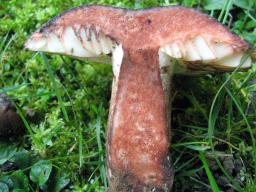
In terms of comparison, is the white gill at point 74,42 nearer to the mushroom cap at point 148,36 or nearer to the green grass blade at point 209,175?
the mushroom cap at point 148,36

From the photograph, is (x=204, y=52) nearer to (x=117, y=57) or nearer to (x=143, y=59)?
(x=143, y=59)

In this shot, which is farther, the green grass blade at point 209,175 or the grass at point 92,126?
the grass at point 92,126

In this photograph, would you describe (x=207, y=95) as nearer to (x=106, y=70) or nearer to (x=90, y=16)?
(x=106, y=70)

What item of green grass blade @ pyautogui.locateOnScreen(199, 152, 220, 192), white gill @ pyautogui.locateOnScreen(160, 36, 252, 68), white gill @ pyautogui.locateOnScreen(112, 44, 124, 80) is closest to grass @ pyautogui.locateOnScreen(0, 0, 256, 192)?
green grass blade @ pyautogui.locateOnScreen(199, 152, 220, 192)

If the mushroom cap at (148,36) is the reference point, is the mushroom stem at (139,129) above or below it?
below

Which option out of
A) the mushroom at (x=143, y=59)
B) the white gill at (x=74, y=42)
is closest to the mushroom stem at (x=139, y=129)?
the mushroom at (x=143, y=59)

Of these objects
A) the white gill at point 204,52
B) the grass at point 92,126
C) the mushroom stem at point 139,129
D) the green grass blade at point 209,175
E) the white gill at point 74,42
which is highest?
the white gill at point 204,52

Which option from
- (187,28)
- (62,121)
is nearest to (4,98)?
(62,121)
